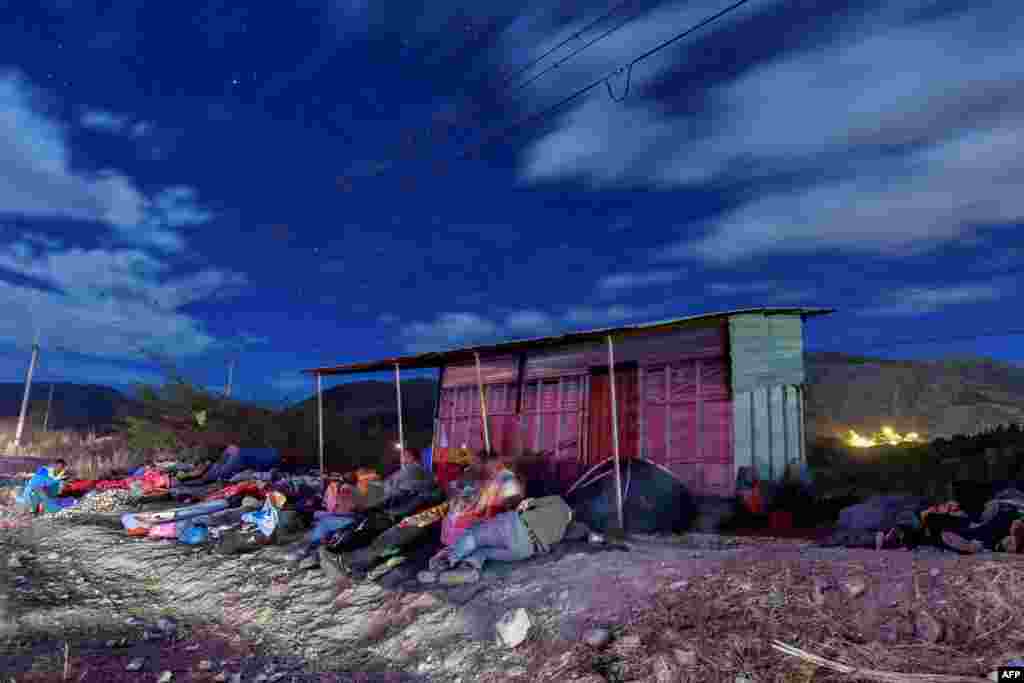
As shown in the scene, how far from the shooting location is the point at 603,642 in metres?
4.40

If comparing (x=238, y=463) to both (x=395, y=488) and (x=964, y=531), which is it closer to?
(x=395, y=488)

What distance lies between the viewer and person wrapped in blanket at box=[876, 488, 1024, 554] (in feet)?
18.0

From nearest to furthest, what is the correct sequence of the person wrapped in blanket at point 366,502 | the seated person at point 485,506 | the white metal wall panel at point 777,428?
the seated person at point 485,506, the person wrapped in blanket at point 366,502, the white metal wall panel at point 777,428

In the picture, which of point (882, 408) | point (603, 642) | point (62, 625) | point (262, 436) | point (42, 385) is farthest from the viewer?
point (42, 385)

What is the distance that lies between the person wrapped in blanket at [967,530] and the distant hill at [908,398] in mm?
28753

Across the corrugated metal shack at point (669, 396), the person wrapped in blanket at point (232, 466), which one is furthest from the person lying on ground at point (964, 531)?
the person wrapped in blanket at point (232, 466)

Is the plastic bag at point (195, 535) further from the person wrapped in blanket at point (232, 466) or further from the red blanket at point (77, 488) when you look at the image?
the red blanket at point (77, 488)

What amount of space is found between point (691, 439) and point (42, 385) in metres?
115

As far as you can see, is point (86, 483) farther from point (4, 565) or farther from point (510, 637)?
point (510, 637)

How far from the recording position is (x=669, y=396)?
11.4 metres

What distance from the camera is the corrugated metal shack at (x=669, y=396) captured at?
10.6 m

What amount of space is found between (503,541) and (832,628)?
3529mm

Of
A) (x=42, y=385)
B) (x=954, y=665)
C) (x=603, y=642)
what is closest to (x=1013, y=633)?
(x=954, y=665)

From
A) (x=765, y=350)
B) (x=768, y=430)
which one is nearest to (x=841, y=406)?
(x=768, y=430)
